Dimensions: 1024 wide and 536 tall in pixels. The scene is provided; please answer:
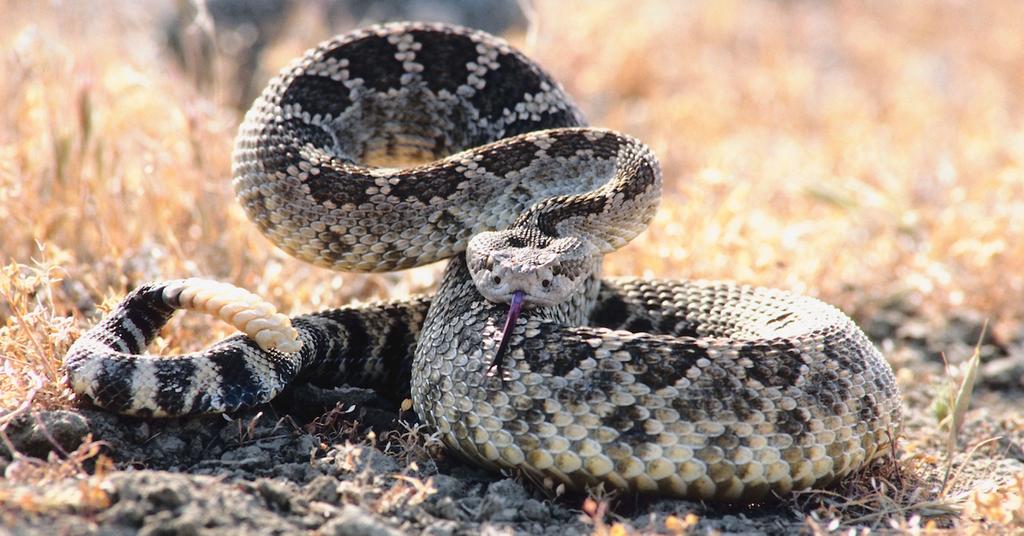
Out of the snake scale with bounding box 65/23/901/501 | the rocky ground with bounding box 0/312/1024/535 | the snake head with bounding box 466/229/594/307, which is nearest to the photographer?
the rocky ground with bounding box 0/312/1024/535

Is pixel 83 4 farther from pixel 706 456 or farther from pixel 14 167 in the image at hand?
pixel 706 456

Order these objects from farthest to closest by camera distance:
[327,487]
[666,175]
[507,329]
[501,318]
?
[666,175] < [501,318] < [507,329] < [327,487]

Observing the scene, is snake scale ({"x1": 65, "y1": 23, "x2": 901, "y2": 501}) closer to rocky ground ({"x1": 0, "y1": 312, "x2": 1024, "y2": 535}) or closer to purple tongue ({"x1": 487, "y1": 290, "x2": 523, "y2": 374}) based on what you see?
purple tongue ({"x1": 487, "y1": 290, "x2": 523, "y2": 374})

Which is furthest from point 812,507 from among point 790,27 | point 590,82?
point 790,27

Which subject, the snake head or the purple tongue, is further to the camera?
the snake head

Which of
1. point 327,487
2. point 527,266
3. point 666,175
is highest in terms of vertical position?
point 527,266

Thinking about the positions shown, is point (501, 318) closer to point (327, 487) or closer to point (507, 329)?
point (507, 329)

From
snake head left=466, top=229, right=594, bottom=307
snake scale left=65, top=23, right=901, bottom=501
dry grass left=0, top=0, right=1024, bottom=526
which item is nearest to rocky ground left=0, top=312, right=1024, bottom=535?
snake scale left=65, top=23, right=901, bottom=501

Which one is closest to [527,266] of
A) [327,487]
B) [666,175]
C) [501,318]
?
[501,318]
